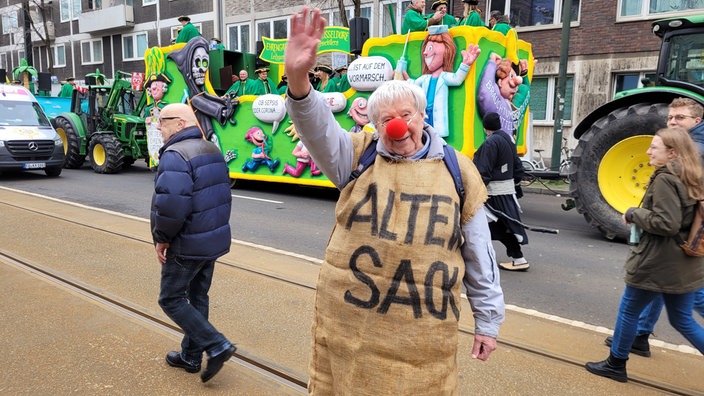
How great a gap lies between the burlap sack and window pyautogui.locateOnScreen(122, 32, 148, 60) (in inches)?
1233

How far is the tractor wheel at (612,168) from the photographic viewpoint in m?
6.98

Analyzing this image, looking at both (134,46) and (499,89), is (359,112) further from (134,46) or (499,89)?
(134,46)

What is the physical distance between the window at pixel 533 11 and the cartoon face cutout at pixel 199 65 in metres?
9.79

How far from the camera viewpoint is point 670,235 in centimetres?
300

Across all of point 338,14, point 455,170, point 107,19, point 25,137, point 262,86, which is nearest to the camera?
point 455,170

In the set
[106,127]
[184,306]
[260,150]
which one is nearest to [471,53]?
[260,150]

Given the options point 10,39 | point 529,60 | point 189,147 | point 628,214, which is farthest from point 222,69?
point 10,39

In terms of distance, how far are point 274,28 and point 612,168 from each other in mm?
19374

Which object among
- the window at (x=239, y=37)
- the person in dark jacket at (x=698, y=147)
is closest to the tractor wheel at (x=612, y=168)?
the person in dark jacket at (x=698, y=147)

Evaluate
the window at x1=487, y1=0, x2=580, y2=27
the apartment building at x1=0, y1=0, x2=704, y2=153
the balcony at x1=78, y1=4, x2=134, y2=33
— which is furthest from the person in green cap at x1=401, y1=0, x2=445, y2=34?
the balcony at x1=78, y1=4, x2=134, y2=33

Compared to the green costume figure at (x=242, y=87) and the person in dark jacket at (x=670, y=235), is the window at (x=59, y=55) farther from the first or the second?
the person in dark jacket at (x=670, y=235)

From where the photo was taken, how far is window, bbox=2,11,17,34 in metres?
39.2

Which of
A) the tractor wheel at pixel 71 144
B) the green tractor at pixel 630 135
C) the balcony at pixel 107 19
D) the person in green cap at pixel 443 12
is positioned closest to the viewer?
the green tractor at pixel 630 135

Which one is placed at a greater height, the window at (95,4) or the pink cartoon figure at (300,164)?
the window at (95,4)
